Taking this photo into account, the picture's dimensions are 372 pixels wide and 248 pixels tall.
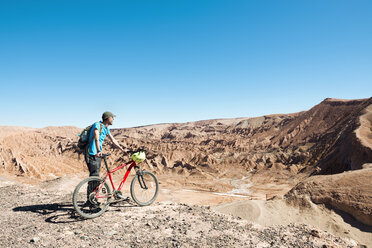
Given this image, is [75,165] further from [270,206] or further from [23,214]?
[270,206]

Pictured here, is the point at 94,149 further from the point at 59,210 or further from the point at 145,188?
the point at 59,210

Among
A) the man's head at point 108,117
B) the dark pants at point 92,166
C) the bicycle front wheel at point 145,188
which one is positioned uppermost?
the man's head at point 108,117

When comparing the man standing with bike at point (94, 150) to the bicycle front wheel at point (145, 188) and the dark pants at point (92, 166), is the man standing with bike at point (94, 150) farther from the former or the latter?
the bicycle front wheel at point (145, 188)

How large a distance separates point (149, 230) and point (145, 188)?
1685 mm

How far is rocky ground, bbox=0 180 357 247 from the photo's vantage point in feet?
11.9

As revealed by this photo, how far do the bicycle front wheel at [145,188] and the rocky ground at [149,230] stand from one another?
1.04 feet

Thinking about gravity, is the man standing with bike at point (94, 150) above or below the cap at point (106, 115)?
below

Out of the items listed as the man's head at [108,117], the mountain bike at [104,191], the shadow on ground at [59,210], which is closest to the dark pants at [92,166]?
the mountain bike at [104,191]

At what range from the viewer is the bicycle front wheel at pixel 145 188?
541 cm

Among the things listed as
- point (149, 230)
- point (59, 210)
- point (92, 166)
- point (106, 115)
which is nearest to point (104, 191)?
point (92, 166)

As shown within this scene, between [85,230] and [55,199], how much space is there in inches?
122

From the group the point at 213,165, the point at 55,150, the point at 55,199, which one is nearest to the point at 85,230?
the point at 55,199

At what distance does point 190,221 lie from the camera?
4406 millimetres

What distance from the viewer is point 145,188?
5.65 metres
